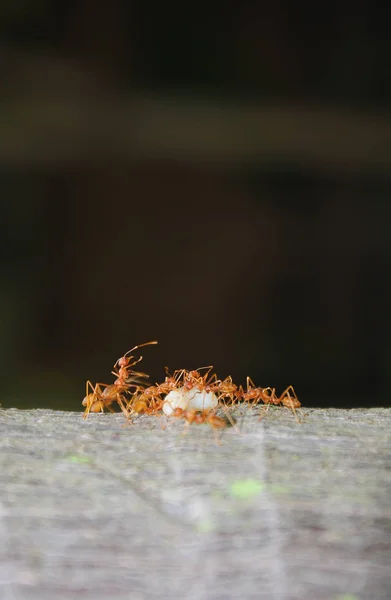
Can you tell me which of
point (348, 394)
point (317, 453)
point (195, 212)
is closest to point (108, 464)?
point (317, 453)

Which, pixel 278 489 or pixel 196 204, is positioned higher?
pixel 196 204

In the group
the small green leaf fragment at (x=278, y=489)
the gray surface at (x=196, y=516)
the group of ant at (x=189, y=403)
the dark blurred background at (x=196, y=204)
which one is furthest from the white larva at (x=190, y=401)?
the dark blurred background at (x=196, y=204)

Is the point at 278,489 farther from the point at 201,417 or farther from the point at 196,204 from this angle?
the point at 196,204

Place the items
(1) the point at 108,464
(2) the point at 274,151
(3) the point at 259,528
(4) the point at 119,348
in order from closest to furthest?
1. (3) the point at 259,528
2. (1) the point at 108,464
3. (2) the point at 274,151
4. (4) the point at 119,348

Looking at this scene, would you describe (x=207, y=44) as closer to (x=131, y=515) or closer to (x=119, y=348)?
(x=119, y=348)

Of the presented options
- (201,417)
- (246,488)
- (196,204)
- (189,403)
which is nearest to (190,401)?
(189,403)

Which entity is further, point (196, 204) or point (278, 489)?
point (196, 204)

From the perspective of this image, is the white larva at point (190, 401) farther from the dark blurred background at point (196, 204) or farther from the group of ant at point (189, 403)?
the dark blurred background at point (196, 204)
